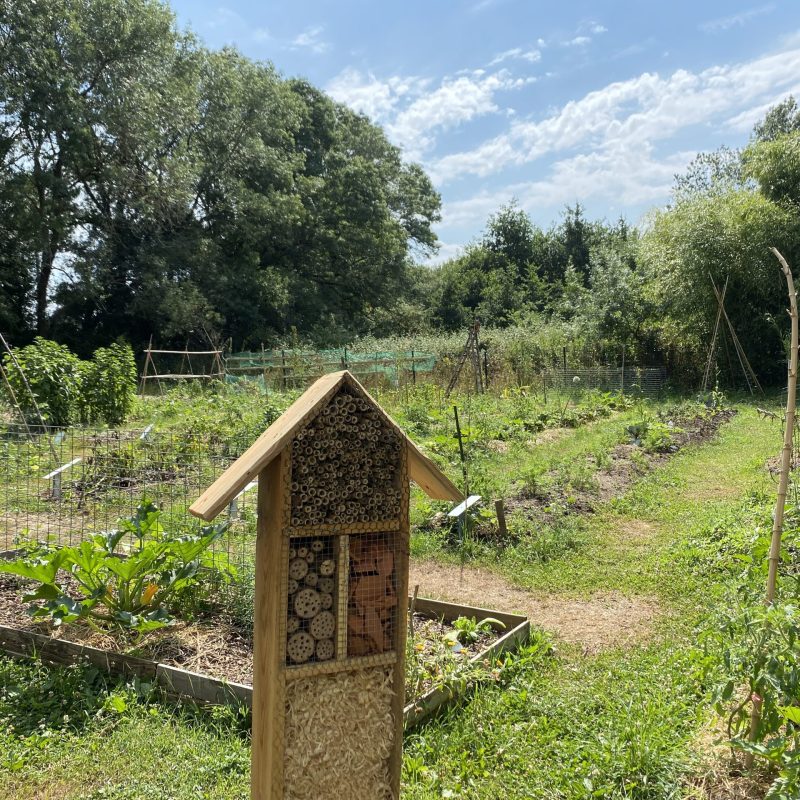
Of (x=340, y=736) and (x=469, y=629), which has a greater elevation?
(x=340, y=736)

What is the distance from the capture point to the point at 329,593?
1918 millimetres

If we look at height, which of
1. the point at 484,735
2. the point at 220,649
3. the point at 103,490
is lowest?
the point at 484,735

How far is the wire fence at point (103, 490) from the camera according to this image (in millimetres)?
5477

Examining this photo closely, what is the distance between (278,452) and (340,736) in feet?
2.80

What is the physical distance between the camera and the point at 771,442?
32.8ft

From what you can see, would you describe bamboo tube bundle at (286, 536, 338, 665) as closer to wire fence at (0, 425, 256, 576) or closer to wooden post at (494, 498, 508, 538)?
wire fence at (0, 425, 256, 576)

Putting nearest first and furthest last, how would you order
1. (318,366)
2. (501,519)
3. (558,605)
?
(558,605) → (501,519) → (318,366)

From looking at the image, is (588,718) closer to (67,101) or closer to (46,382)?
(46,382)

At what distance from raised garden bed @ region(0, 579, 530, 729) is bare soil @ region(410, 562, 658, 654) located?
463 millimetres

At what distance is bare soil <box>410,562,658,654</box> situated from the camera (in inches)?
166

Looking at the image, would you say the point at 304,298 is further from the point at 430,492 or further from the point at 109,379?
the point at 430,492

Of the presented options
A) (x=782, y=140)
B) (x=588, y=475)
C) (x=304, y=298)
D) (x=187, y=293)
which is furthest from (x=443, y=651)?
(x=304, y=298)

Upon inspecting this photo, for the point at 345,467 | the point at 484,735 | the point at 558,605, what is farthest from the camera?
the point at 558,605

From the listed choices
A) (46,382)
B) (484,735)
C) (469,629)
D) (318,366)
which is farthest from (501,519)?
(318,366)
